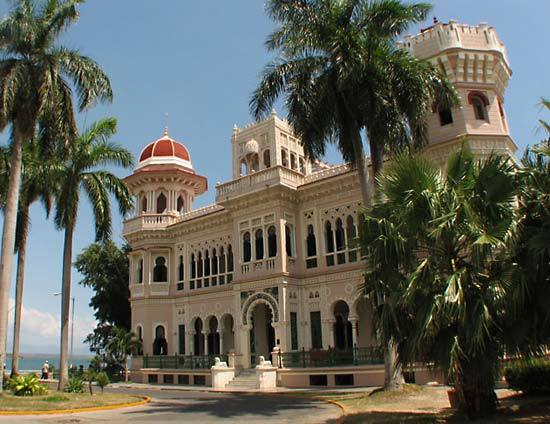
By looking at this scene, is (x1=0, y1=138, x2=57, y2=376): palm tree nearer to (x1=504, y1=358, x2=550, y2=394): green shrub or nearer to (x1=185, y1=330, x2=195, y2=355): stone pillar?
(x1=185, y1=330, x2=195, y2=355): stone pillar

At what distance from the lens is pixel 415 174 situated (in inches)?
488

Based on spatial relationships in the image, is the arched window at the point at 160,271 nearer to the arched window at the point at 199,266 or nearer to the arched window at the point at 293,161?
the arched window at the point at 199,266

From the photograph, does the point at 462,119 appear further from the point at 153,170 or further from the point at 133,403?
the point at 153,170

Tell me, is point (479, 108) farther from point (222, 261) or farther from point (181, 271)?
point (181, 271)

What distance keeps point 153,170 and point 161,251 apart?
5472mm

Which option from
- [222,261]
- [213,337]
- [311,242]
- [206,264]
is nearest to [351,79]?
[311,242]

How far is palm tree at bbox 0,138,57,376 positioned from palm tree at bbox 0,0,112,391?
273cm

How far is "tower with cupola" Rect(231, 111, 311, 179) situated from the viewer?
1220 inches

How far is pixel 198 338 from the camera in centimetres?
3472

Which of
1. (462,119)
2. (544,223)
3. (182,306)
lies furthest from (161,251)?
(544,223)

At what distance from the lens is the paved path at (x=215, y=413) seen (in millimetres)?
14258

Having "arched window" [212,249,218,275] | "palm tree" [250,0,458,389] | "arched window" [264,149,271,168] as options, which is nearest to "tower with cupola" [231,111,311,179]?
"arched window" [264,149,271,168]

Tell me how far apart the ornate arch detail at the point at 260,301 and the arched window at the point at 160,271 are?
9039mm

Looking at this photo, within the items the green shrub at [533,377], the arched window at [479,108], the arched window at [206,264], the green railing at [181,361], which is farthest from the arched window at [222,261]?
the green shrub at [533,377]
